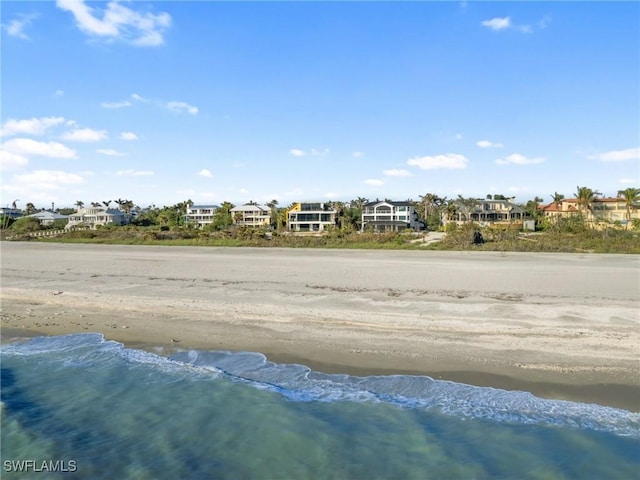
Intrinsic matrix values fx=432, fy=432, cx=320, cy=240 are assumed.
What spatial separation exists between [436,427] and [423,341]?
13.1ft

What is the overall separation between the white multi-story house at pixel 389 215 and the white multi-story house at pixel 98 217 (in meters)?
51.8

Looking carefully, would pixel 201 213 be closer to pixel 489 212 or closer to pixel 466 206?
pixel 466 206

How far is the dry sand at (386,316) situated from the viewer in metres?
9.98

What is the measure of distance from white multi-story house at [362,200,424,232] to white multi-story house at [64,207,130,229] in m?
51.8

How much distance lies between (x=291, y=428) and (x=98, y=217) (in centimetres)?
9451

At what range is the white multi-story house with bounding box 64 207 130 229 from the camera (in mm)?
89113

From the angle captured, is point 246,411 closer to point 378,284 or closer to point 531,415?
point 531,415

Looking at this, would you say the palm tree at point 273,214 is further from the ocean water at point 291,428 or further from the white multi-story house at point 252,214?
the ocean water at point 291,428

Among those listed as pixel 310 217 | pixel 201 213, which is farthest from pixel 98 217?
pixel 310 217

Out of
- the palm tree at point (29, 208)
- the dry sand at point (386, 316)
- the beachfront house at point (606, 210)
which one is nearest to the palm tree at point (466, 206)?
the beachfront house at point (606, 210)

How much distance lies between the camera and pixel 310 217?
73875 millimetres

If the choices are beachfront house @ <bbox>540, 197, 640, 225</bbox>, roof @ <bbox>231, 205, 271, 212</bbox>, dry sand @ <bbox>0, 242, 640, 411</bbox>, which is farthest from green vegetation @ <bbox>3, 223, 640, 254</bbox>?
roof @ <bbox>231, 205, 271, 212</bbox>

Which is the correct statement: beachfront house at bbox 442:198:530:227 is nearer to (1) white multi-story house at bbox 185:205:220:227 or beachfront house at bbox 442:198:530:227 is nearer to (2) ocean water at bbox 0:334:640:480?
(1) white multi-story house at bbox 185:205:220:227

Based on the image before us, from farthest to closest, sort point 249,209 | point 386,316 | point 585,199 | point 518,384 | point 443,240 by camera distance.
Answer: point 249,209
point 585,199
point 443,240
point 386,316
point 518,384
